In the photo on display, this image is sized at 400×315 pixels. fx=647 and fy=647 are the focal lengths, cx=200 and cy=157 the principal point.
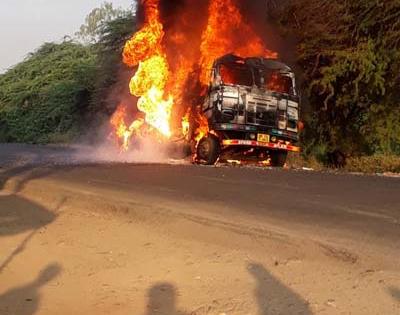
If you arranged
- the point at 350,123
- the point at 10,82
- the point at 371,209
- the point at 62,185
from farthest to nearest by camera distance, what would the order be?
1. the point at 10,82
2. the point at 350,123
3. the point at 62,185
4. the point at 371,209

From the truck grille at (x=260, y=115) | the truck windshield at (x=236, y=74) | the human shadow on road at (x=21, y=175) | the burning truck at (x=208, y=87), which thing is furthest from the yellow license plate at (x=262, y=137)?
the human shadow on road at (x=21, y=175)

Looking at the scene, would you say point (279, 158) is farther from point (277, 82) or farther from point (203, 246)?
point (203, 246)

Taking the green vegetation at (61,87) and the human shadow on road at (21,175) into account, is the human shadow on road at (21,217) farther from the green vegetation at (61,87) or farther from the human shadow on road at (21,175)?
the green vegetation at (61,87)

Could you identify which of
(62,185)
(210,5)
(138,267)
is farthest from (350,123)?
(138,267)

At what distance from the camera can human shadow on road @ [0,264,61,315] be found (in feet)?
18.2

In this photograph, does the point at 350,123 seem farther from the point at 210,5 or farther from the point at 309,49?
the point at 210,5

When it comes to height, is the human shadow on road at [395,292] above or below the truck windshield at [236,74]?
below

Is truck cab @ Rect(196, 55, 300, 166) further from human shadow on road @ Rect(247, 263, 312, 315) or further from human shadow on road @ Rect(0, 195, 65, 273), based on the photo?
human shadow on road @ Rect(247, 263, 312, 315)

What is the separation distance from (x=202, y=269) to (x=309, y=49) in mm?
16258

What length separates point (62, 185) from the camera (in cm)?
1205

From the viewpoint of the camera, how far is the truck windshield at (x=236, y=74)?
56.9ft

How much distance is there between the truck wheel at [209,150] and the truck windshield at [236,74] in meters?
1.63

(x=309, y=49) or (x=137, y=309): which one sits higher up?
(x=309, y=49)

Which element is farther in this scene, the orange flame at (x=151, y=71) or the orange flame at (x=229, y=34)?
the orange flame at (x=229, y=34)
